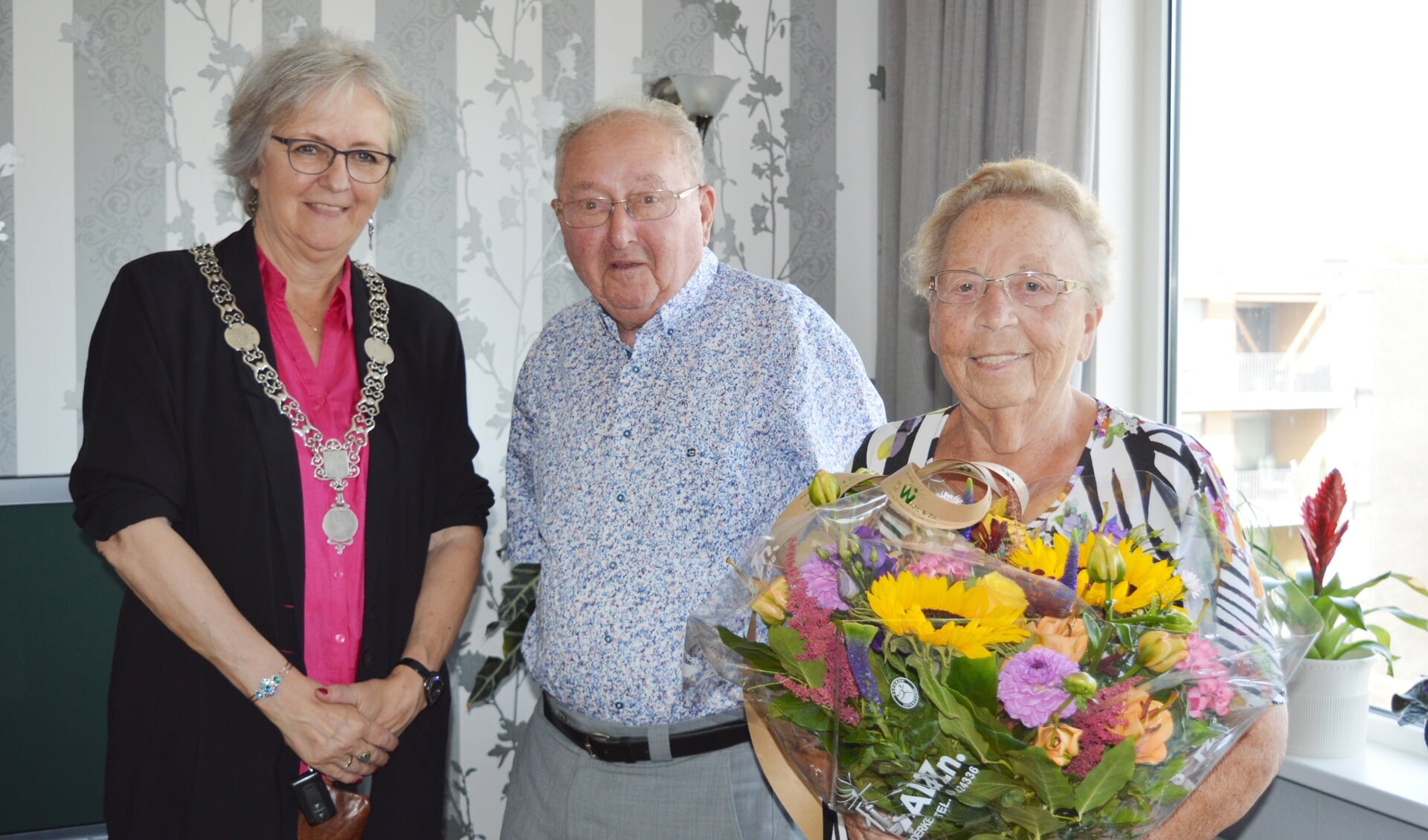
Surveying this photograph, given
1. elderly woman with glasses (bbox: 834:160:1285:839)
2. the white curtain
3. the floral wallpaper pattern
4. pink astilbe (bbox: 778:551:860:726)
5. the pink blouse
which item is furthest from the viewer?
the floral wallpaper pattern

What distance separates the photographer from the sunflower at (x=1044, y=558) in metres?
0.91

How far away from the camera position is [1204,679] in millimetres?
830

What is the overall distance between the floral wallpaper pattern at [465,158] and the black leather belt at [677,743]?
5.04 ft

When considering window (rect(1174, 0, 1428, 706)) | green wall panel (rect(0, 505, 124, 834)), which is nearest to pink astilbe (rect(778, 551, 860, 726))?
window (rect(1174, 0, 1428, 706))

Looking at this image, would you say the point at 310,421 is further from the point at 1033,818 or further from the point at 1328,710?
the point at 1328,710

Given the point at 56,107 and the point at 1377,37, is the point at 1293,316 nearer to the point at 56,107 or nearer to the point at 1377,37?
the point at 1377,37

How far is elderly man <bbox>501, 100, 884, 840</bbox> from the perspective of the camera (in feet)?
5.31

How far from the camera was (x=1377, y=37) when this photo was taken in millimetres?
2080

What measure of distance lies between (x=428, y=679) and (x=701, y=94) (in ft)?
6.28

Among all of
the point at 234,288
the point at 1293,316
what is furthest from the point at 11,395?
the point at 1293,316

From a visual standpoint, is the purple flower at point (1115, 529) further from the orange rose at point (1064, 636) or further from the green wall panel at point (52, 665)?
the green wall panel at point (52, 665)

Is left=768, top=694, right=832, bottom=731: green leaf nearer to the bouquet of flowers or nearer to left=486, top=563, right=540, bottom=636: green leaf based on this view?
the bouquet of flowers

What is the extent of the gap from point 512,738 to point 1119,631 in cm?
263

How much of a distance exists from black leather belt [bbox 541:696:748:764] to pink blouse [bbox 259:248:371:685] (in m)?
0.40
